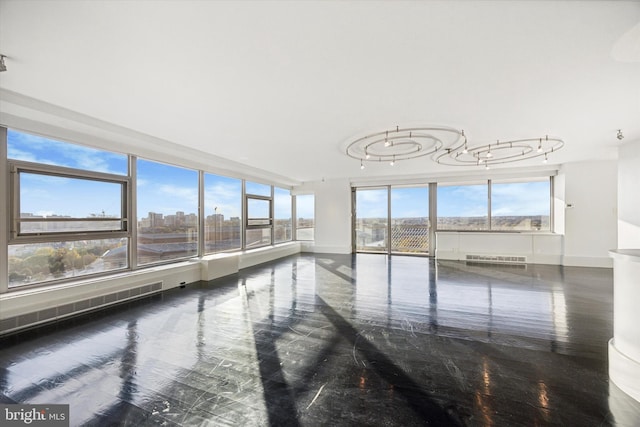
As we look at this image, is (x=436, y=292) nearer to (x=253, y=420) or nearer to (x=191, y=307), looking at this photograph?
(x=253, y=420)

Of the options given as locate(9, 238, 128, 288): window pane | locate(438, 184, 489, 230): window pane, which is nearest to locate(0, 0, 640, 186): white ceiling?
locate(9, 238, 128, 288): window pane

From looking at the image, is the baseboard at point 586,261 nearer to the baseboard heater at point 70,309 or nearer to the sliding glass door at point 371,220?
the sliding glass door at point 371,220

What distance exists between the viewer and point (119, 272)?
4.36 meters

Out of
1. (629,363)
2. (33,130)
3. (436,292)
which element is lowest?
(436,292)

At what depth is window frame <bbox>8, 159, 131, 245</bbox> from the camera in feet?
10.6

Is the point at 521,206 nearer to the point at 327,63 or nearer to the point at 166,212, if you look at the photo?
the point at 327,63

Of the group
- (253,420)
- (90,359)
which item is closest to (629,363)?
(253,420)

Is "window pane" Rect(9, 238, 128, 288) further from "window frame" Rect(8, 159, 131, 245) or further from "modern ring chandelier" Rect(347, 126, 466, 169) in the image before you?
"modern ring chandelier" Rect(347, 126, 466, 169)

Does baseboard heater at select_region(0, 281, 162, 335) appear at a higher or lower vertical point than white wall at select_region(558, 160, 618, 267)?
lower

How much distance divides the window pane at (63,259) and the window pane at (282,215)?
4.96 metres

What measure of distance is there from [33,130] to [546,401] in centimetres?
623

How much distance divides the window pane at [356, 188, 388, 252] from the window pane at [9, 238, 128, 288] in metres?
7.17

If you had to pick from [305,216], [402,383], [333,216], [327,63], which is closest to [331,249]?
[333,216]

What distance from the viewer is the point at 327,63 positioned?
7.36 ft
